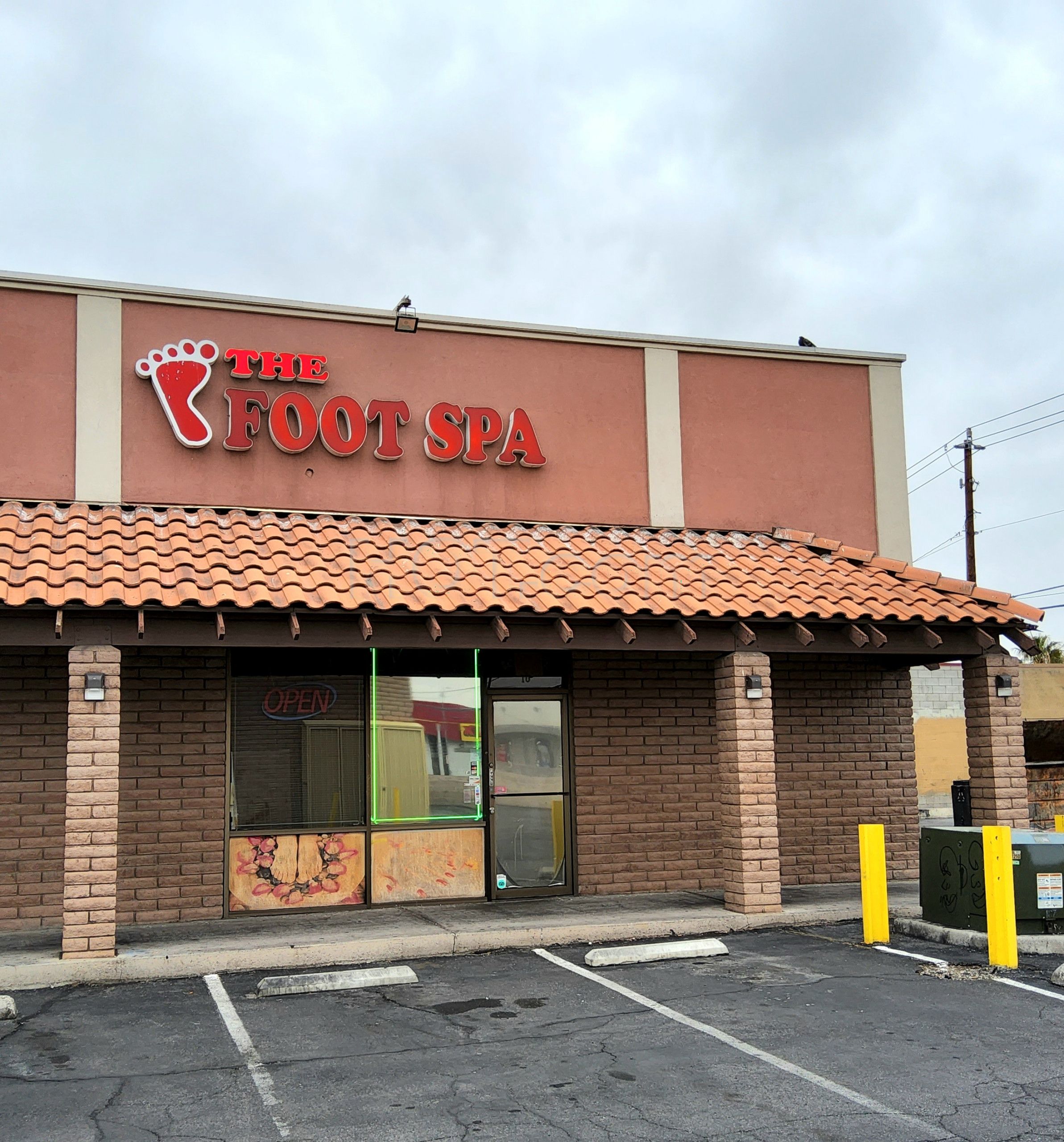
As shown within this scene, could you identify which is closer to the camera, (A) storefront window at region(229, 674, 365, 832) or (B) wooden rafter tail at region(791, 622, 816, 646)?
(B) wooden rafter tail at region(791, 622, 816, 646)

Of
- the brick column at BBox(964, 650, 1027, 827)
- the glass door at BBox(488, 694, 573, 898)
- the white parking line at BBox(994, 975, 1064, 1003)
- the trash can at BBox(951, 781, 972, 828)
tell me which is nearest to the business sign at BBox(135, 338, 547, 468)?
the glass door at BBox(488, 694, 573, 898)

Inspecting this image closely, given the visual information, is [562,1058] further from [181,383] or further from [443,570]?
[181,383]

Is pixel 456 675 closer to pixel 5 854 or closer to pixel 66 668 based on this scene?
pixel 66 668

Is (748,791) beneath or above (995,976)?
above

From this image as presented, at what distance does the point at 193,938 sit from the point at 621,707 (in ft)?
18.6

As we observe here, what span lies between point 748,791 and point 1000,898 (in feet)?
9.65

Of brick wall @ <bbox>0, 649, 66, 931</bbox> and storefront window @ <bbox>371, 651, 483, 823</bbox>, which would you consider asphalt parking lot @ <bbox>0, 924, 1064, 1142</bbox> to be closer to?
brick wall @ <bbox>0, 649, 66, 931</bbox>

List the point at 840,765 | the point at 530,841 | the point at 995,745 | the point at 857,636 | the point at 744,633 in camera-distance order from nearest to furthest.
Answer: the point at 744,633
the point at 857,636
the point at 995,745
the point at 530,841
the point at 840,765

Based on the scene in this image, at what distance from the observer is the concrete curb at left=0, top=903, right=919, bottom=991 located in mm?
9984

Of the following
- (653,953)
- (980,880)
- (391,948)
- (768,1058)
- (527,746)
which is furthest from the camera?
(527,746)

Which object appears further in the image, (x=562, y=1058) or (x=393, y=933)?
(x=393, y=933)

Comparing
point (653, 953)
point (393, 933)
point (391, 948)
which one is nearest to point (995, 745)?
point (653, 953)

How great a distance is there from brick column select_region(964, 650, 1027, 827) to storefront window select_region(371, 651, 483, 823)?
571cm

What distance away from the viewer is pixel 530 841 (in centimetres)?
1392
